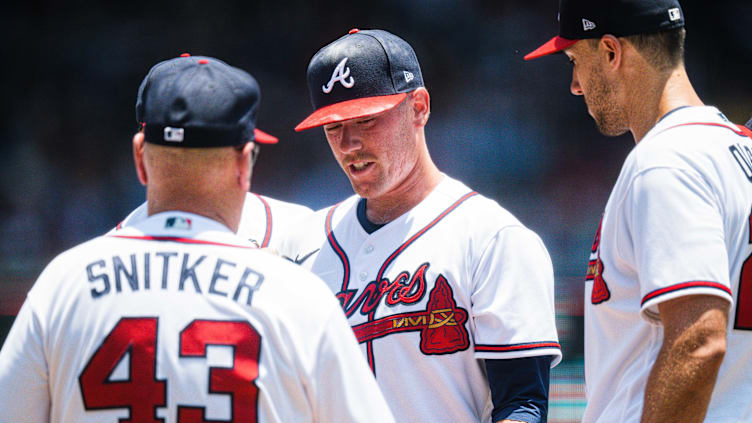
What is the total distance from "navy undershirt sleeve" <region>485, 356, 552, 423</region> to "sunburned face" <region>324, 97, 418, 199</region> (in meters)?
0.50

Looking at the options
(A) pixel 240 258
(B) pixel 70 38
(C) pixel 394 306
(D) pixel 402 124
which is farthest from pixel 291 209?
(B) pixel 70 38

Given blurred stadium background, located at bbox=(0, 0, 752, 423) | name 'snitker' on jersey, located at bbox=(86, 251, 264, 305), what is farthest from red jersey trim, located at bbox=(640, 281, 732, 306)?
blurred stadium background, located at bbox=(0, 0, 752, 423)

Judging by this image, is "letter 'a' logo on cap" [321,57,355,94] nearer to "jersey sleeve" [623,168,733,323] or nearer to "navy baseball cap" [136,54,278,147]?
"navy baseball cap" [136,54,278,147]

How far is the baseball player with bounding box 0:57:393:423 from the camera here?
1260mm

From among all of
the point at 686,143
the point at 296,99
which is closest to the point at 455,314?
the point at 686,143

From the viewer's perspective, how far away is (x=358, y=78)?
2.01 m

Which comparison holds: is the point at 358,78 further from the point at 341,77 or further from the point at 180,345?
the point at 180,345

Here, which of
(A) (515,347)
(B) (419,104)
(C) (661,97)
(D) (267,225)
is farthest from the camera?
(D) (267,225)

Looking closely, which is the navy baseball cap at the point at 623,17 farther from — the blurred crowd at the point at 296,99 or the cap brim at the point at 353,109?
the blurred crowd at the point at 296,99

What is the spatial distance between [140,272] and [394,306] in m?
0.69

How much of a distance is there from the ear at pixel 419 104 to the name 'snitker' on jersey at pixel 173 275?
3.03ft

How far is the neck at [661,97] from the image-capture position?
5.32 ft

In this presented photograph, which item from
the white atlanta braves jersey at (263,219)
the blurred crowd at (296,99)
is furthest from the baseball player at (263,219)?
the blurred crowd at (296,99)

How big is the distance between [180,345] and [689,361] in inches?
31.2
